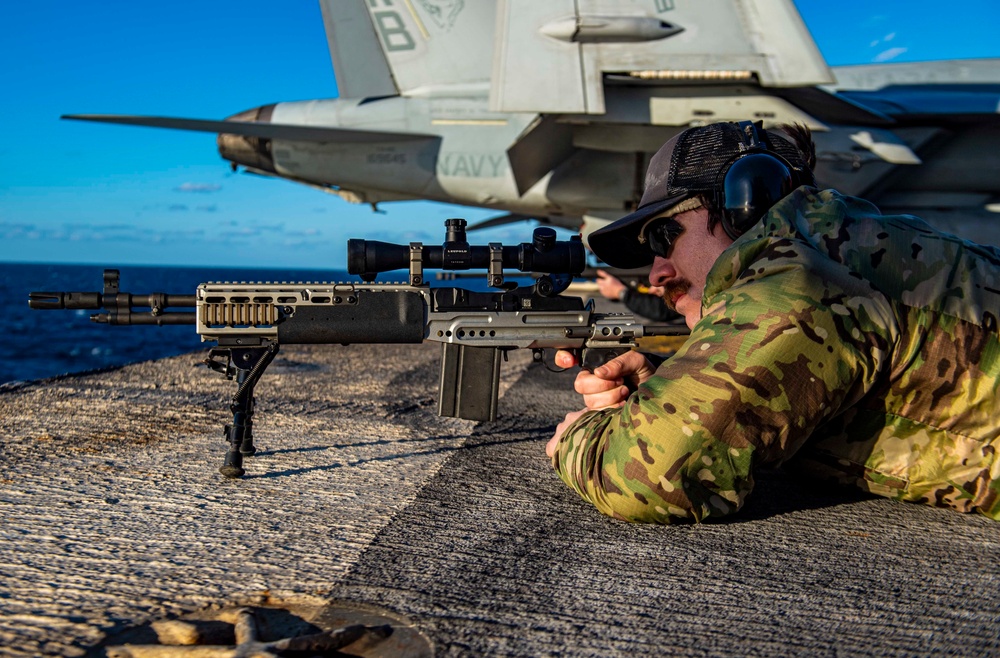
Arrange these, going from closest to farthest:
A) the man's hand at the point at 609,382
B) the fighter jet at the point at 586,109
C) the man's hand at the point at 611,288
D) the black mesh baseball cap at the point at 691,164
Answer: the black mesh baseball cap at the point at 691,164 < the man's hand at the point at 609,382 < the man's hand at the point at 611,288 < the fighter jet at the point at 586,109

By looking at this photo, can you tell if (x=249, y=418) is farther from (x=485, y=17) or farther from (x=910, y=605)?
(x=485, y=17)

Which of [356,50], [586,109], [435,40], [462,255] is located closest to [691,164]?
[462,255]

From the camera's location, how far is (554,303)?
3.23m

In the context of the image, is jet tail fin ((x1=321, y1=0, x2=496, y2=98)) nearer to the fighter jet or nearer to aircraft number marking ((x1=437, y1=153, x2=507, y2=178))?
the fighter jet

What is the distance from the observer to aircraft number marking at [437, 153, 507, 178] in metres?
11.4

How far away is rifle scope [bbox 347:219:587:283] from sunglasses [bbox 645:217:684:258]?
0.41 meters

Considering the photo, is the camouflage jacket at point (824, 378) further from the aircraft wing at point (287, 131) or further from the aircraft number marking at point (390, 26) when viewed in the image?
the aircraft number marking at point (390, 26)

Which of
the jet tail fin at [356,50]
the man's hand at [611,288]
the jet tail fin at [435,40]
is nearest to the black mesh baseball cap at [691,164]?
the man's hand at [611,288]

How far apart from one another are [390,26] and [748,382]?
1231cm

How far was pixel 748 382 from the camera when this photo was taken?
6.59 ft

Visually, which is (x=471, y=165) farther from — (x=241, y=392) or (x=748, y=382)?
(x=748, y=382)

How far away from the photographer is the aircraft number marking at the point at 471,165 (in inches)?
450

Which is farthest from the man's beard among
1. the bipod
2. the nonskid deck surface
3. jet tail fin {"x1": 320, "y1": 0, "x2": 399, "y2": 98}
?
jet tail fin {"x1": 320, "y1": 0, "x2": 399, "y2": 98}

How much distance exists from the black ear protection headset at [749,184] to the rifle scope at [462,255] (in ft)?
2.39
